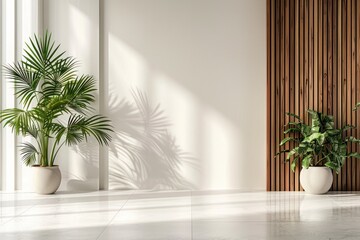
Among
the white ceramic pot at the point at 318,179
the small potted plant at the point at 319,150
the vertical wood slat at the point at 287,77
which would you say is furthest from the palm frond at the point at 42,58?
the white ceramic pot at the point at 318,179

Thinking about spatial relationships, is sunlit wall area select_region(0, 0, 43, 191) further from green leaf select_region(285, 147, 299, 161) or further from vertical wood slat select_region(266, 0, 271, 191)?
green leaf select_region(285, 147, 299, 161)

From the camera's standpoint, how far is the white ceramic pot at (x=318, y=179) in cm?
607

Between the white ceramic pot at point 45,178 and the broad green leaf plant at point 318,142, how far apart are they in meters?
2.82

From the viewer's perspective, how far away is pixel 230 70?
664 centimetres

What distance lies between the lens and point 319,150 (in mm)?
6137

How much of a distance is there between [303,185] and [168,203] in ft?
6.07

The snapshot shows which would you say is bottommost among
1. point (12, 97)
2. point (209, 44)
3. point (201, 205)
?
point (201, 205)

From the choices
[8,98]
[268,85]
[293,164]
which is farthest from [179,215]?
[8,98]

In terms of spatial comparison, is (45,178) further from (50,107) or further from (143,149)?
(143,149)

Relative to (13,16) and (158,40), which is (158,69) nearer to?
(158,40)

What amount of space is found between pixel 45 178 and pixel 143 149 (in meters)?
1.34

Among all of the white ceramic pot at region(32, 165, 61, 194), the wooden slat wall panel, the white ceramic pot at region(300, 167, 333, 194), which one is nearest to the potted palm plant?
the white ceramic pot at region(32, 165, 61, 194)

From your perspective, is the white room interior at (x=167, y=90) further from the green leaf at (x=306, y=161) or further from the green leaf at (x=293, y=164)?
the green leaf at (x=306, y=161)

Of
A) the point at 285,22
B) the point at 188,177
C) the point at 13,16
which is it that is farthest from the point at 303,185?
the point at 13,16
